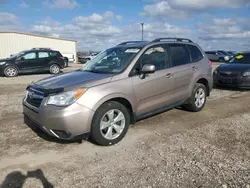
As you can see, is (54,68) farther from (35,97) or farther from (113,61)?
(35,97)

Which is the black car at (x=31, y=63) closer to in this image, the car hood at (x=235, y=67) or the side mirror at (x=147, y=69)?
the car hood at (x=235, y=67)

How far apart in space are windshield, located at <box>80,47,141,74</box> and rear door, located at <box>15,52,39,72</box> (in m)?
11.4

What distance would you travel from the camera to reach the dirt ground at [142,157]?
10.3ft

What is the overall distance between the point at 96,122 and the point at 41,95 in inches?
39.5

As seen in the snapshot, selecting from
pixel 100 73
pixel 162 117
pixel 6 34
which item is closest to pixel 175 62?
pixel 162 117

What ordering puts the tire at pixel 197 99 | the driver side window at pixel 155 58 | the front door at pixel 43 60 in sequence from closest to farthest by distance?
the driver side window at pixel 155 58, the tire at pixel 197 99, the front door at pixel 43 60

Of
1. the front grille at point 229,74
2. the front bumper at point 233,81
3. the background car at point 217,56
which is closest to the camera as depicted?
the front bumper at point 233,81

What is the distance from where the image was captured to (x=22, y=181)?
124 inches

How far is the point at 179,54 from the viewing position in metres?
5.59

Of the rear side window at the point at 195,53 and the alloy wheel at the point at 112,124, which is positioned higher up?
the rear side window at the point at 195,53

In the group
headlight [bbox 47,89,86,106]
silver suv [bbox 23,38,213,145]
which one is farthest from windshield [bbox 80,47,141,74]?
headlight [bbox 47,89,86,106]

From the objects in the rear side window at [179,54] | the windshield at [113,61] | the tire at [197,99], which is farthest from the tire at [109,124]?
the tire at [197,99]

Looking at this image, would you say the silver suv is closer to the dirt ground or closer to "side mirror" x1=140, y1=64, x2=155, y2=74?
"side mirror" x1=140, y1=64, x2=155, y2=74

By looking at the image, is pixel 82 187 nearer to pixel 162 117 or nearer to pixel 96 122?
pixel 96 122
